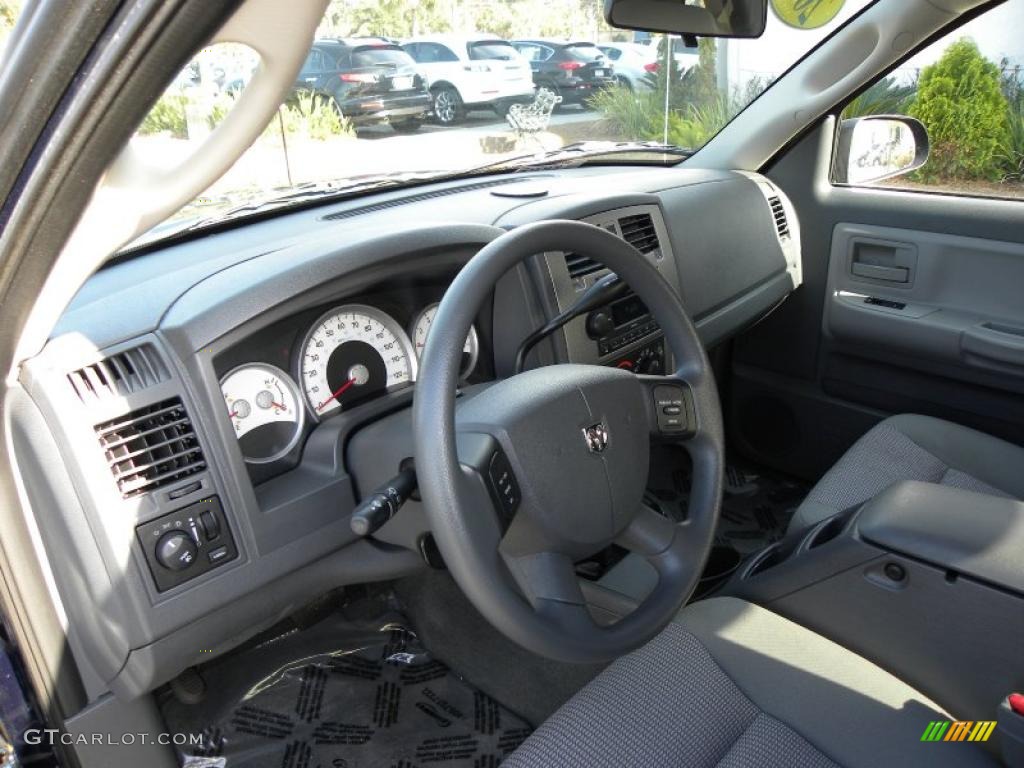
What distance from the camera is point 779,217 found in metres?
2.79

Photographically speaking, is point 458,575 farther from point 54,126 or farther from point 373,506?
point 54,126

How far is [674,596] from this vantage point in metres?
1.40

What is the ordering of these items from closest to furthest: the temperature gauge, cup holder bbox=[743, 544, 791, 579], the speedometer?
the temperature gauge, the speedometer, cup holder bbox=[743, 544, 791, 579]

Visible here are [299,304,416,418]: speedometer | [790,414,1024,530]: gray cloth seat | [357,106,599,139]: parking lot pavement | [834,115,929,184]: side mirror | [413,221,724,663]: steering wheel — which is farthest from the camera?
[834,115,929,184]: side mirror

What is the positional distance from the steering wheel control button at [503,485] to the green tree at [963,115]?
2.07 m

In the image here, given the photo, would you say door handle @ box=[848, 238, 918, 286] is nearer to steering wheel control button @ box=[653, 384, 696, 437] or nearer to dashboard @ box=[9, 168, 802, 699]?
dashboard @ box=[9, 168, 802, 699]

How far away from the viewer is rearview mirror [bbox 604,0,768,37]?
5.99 ft

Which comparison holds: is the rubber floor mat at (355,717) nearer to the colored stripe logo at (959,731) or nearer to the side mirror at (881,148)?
the colored stripe logo at (959,731)

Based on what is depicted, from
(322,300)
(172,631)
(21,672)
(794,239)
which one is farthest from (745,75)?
(21,672)

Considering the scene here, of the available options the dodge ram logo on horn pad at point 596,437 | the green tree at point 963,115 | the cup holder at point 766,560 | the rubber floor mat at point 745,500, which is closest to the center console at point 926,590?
the cup holder at point 766,560

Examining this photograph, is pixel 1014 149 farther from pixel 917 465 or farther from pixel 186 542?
pixel 186 542

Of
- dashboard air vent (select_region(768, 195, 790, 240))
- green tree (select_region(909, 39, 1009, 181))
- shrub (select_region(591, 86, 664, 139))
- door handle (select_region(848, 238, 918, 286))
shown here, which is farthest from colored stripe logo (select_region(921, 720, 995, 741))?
shrub (select_region(591, 86, 664, 139))

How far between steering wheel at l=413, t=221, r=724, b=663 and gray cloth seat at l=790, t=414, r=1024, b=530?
0.57 meters

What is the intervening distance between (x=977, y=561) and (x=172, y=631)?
1.26 metres
